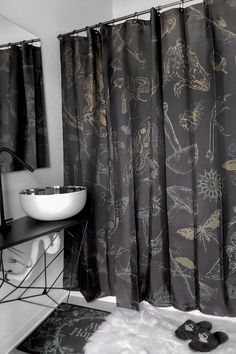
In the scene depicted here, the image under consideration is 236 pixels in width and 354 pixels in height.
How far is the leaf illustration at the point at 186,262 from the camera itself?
175 centimetres

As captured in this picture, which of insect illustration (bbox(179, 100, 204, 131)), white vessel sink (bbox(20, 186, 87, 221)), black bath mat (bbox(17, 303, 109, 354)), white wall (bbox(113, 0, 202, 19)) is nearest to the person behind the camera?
white vessel sink (bbox(20, 186, 87, 221))

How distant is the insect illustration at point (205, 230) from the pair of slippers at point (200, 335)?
455 mm

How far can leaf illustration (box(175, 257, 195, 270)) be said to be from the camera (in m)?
1.75

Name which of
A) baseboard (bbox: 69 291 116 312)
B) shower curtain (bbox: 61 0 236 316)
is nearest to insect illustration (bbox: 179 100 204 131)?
shower curtain (bbox: 61 0 236 316)

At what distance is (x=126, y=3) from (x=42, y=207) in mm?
1962

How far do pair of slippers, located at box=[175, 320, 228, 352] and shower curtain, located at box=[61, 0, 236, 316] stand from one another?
0.17m

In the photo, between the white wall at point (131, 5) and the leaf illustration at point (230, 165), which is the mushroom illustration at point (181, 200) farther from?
the white wall at point (131, 5)

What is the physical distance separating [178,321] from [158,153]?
110cm

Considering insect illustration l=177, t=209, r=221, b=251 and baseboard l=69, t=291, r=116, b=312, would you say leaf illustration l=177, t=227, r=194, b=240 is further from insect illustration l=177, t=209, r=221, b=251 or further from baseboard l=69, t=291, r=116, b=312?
baseboard l=69, t=291, r=116, b=312

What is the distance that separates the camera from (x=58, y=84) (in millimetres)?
1961

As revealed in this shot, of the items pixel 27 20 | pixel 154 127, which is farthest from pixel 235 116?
pixel 27 20

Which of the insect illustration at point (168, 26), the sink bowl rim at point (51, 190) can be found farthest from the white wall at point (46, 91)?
the insect illustration at point (168, 26)

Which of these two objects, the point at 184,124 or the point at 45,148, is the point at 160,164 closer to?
the point at 184,124

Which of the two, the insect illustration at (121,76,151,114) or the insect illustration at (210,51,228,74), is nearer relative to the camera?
the insect illustration at (210,51,228,74)
